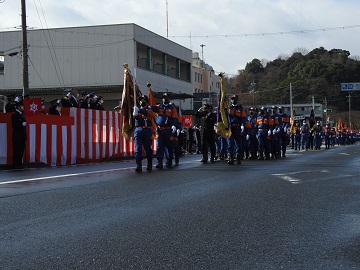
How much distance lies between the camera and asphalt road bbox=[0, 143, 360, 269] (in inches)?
176

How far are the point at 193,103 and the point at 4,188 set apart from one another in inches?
2103

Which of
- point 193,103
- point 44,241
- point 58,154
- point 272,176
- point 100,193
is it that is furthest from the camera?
point 193,103

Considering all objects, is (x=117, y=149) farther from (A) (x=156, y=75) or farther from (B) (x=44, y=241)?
(A) (x=156, y=75)

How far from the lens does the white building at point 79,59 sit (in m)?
41.6

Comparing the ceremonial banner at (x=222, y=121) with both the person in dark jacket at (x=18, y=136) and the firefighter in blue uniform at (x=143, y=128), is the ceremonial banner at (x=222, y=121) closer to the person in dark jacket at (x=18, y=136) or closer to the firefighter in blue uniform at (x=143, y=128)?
the firefighter in blue uniform at (x=143, y=128)

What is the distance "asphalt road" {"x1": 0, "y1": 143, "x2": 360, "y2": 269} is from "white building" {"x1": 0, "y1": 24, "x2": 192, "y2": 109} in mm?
31835

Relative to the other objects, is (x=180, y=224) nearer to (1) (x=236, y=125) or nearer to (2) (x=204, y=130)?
(1) (x=236, y=125)

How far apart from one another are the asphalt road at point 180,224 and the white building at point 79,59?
31.8 meters

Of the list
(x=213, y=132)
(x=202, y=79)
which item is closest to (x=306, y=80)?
(x=202, y=79)

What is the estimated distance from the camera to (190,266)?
4.25 metres

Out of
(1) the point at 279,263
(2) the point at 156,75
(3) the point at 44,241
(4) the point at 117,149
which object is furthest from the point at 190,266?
(2) the point at 156,75

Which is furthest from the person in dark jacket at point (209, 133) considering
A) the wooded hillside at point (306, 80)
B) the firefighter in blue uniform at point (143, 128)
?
the wooded hillside at point (306, 80)

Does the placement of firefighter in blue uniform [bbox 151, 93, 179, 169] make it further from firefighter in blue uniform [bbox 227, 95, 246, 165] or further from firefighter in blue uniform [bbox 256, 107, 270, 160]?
firefighter in blue uniform [bbox 256, 107, 270, 160]

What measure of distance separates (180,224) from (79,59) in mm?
37915
